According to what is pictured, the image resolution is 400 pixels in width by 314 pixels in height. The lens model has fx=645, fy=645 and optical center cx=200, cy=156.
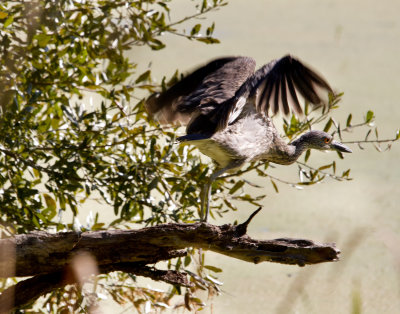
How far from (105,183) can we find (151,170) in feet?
0.54

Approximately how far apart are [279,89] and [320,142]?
1.64 feet

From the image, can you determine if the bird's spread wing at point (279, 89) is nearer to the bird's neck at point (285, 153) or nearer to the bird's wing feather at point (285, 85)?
the bird's wing feather at point (285, 85)

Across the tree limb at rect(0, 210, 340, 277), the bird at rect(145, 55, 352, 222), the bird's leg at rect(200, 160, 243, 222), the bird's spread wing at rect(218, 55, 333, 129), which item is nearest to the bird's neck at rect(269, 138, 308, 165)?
the bird at rect(145, 55, 352, 222)

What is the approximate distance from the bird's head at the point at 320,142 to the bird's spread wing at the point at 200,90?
0.40 meters

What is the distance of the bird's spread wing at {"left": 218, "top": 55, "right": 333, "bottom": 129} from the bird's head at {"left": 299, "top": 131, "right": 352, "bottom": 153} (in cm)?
→ 37

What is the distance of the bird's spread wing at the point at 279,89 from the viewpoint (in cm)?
213

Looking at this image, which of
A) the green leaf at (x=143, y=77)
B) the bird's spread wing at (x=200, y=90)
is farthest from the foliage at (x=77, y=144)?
the bird's spread wing at (x=200, y=90)

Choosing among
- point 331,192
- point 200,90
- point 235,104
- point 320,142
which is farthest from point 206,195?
point 331,192

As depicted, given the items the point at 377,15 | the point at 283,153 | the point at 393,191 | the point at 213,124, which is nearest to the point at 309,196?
the point at 393,191

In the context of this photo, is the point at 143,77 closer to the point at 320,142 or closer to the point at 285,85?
the point at 285,85

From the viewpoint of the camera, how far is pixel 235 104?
213cm

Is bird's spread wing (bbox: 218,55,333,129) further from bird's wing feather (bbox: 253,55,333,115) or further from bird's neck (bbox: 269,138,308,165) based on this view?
bird's neck (bbox: 269,138,308,165)

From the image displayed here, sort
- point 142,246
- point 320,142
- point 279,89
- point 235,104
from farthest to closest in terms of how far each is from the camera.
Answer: point 320,142 → point 279,89 → point 235,104 → point 142,246

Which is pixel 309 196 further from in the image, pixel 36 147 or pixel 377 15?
pixel 377 15
